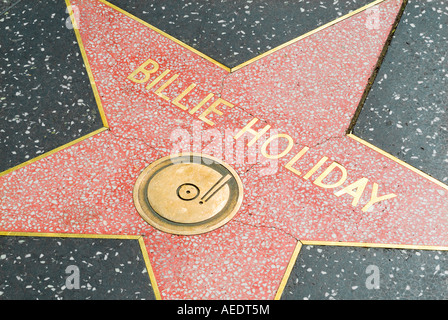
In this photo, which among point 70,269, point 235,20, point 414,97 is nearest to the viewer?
point 70,269

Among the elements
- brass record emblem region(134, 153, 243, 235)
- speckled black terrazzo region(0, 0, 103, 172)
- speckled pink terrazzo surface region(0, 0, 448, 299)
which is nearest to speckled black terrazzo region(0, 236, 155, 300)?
speckled pink terrazzo surface region(0, 0, 448, 299)

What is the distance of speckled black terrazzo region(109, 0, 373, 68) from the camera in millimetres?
3028

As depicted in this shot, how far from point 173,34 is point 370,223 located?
152cm

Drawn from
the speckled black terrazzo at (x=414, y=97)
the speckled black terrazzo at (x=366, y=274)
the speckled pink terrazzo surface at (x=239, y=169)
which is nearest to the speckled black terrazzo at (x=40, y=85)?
the speckled pink terrazzo surface at (x=239, y=169)

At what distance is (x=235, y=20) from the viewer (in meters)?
3.15

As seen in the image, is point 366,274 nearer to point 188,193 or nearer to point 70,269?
point 188,193

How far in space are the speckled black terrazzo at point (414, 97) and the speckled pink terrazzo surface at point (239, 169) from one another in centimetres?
8

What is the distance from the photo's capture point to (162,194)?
94.3 inches

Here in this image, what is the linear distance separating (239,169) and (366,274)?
72cm

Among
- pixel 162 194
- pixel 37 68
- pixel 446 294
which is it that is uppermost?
pixel 37 68

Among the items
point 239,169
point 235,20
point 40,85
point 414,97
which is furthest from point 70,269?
point 414,97

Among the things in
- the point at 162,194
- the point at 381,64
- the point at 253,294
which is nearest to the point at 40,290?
the point at 162,194

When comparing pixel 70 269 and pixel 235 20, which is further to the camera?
pixel 235 20
